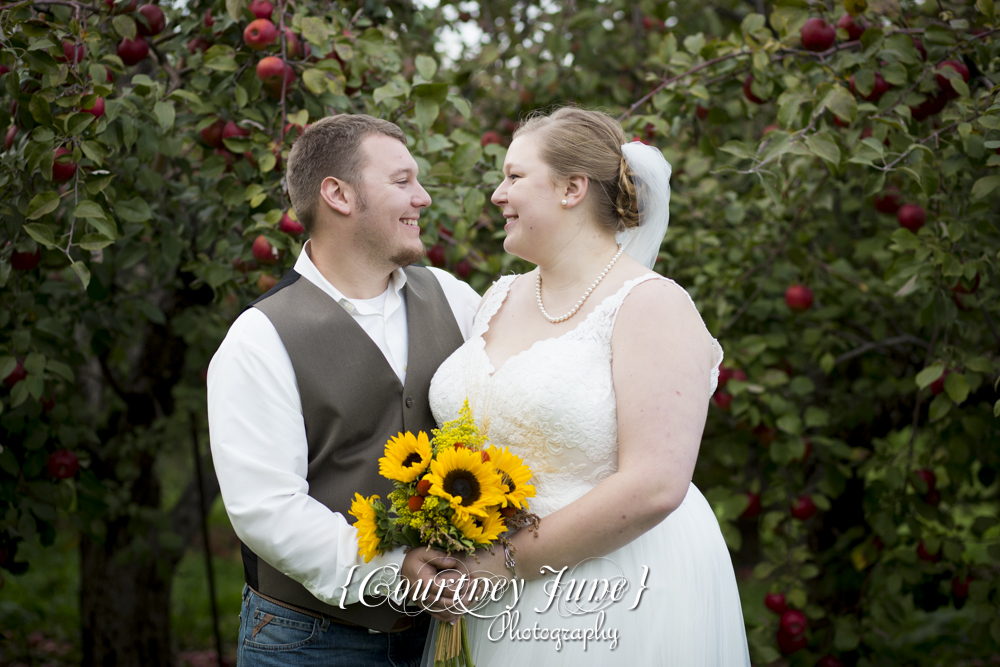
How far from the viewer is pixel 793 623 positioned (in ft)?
9.86

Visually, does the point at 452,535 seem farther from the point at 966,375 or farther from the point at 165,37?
the point at 165,37

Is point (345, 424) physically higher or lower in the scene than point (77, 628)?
higher

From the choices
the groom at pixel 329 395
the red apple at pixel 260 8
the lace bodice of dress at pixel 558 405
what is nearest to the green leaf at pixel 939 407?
the lace bodice of dress at pixel 558 405

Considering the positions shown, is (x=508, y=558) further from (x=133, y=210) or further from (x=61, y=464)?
Result: (x=61, y=464)

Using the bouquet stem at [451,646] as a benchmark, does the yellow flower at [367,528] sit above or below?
above

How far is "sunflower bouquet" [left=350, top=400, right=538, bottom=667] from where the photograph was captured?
161 centimetres

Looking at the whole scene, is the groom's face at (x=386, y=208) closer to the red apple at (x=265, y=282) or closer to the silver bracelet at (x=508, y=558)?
the red apple at (x=265, y=282)

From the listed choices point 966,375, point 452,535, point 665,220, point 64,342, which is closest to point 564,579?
point 452,535

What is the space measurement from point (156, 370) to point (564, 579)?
272 centimetres

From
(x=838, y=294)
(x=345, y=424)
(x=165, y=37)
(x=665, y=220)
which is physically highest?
(x=165, y=37)

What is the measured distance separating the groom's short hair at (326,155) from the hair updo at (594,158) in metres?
0.47

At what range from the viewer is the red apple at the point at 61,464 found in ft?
9.03

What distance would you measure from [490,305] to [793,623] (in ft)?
5.87

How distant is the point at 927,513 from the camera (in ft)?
9.59
